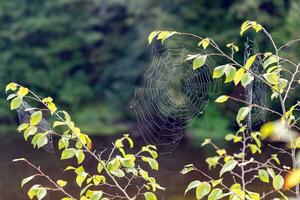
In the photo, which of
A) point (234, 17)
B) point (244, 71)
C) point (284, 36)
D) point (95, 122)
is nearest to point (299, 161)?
point (244, 71)

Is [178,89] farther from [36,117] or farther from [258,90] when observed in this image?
[36,117]

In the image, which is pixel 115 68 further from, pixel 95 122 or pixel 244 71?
pixel 244 71

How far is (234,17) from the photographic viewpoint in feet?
54.1

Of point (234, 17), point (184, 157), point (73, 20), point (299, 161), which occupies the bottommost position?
point (299, 161)

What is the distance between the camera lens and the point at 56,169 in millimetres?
10039

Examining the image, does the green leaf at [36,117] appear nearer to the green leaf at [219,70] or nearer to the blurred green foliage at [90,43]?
the green leaf at [219,70]

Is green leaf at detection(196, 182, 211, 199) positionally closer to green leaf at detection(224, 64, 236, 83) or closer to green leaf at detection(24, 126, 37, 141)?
green leaf at detection(224, 64, 236, 83)

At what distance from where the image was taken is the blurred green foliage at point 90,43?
17219mm

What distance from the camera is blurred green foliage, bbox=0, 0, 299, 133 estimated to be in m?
17.2

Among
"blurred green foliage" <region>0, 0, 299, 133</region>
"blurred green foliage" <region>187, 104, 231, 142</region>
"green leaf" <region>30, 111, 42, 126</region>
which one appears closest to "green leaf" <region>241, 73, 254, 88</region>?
"green leaf" <region>30, 111, 42, 126</region>

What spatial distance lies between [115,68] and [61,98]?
201 cm

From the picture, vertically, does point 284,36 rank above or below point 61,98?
below

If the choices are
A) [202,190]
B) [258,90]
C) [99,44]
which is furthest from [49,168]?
[99,44]

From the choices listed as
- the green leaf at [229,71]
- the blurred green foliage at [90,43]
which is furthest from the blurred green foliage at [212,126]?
the green leaf at [229,71]
